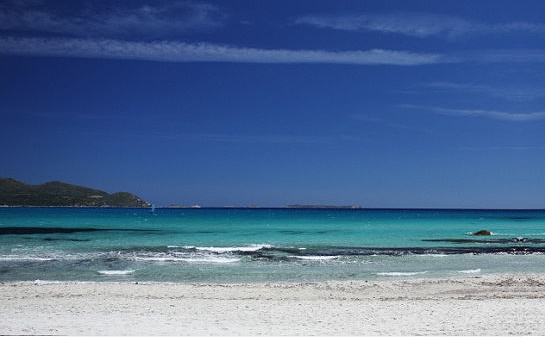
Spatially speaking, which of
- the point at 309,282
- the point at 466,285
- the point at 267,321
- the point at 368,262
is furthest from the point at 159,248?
the point at 267,321

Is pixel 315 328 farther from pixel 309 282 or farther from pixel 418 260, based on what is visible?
pixel 418 260

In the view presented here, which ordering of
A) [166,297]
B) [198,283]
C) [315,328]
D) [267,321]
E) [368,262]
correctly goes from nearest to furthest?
[315,328] < [267,321] < [166,297] < [198,283] < [368,262]

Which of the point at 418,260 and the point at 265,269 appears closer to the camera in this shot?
the point at 265,269

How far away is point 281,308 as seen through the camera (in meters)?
14.6

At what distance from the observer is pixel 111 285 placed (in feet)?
64.4

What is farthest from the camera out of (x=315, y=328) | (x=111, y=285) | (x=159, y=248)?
(x=159, y=248)

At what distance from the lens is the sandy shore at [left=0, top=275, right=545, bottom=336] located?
11.5 m

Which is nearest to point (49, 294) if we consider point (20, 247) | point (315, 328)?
point (315, 328)

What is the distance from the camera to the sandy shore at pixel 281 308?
11477mm

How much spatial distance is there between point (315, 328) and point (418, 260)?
62.3 feet

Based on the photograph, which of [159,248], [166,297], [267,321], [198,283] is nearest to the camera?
[267,321]

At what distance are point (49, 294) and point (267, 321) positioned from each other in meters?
8.70

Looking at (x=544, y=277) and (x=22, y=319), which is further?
(x=544, y=277)

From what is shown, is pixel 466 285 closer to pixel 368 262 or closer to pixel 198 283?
pixel 368 262
